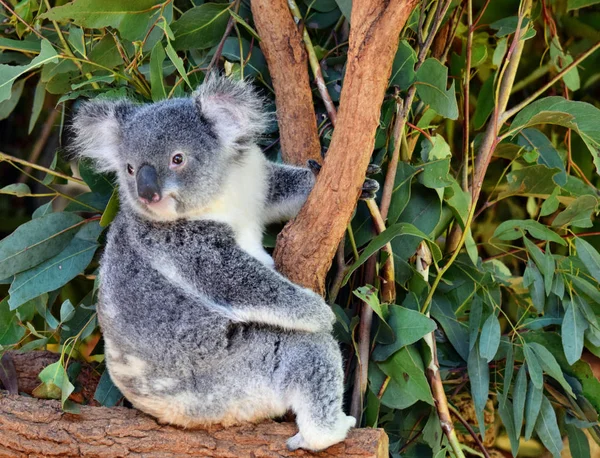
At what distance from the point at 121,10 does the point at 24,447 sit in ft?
5.63

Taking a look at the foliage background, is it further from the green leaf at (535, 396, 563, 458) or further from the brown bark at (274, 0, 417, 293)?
the brown bark at (274, 0, 417, 293)

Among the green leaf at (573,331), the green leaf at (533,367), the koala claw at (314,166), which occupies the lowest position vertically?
the green leaf at (533,367)

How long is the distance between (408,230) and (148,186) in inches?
36.8

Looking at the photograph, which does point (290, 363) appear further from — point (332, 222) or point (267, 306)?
point (332, 222)

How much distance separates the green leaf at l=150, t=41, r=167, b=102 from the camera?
9.90 ft

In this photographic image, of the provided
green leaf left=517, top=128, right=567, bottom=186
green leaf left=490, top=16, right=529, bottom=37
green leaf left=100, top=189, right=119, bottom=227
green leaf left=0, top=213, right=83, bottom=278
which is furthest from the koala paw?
green leaf left=490, top=16, right=529, bottom=37

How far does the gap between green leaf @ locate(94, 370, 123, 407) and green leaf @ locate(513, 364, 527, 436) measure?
1.61m

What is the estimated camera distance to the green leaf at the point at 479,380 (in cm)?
302

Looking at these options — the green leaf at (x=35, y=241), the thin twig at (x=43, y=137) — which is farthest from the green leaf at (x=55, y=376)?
the thin twig at (x=43, y=137)

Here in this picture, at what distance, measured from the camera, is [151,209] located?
2.72m

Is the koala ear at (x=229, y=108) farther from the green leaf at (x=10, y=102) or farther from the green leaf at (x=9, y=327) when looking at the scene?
the green leaf at (x=10, y=102)

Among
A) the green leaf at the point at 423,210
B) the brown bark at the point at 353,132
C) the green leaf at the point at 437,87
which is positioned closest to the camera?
the brown bark at the point at 353,132

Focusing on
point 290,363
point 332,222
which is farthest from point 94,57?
point 290,363

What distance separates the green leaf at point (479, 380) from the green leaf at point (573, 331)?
33cm
